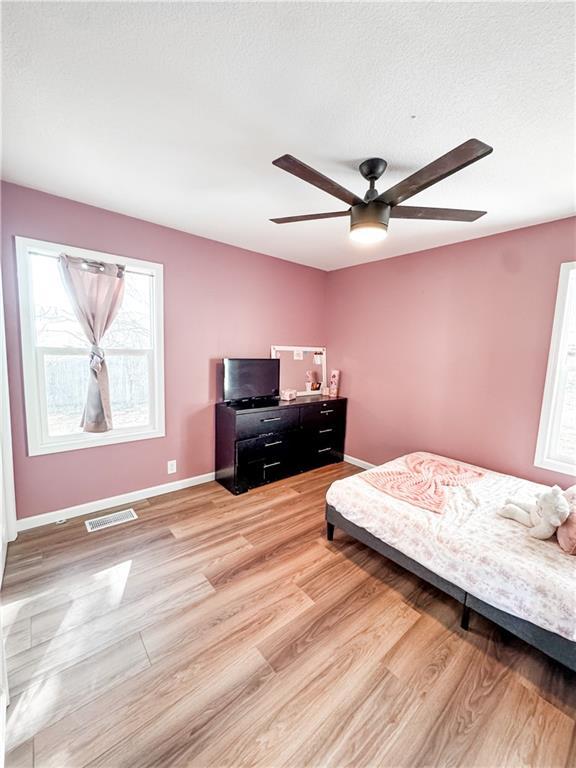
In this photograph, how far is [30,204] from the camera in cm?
222

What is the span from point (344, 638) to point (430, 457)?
187 centimetres

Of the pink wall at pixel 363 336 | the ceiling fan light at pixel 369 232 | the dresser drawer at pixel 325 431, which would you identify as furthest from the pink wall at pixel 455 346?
the ceiling fan light at pixel 369 232

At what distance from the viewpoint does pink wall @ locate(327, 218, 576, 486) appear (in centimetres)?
258

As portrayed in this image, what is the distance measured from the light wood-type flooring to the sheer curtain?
0.98 m

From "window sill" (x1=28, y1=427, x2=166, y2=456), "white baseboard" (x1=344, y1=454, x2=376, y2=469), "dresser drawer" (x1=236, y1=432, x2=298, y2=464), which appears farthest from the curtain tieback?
"white baseboard" (x1=344, y1=454, x2=376, y2=469)

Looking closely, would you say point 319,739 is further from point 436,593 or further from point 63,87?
point 63,87

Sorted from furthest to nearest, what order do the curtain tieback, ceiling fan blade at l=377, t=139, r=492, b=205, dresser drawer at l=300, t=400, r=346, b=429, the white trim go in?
dresser drawer at l=300, t=400, r=346, b=429 → the curtain tieback → the white trim → ceiling fan blade at l=377, t=139, r=492, b=205

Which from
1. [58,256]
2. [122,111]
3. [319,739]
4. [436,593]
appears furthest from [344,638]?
[58,256]

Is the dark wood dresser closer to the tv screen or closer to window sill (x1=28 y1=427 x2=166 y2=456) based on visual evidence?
the tv screen

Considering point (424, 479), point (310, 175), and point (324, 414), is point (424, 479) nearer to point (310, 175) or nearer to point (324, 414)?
point (324, 414)

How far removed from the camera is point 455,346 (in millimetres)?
3068

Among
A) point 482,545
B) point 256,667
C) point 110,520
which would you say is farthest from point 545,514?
point 110,520

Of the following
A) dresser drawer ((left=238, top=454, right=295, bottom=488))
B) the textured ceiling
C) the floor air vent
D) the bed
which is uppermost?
the textured ceiling

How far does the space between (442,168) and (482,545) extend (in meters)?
1.87
